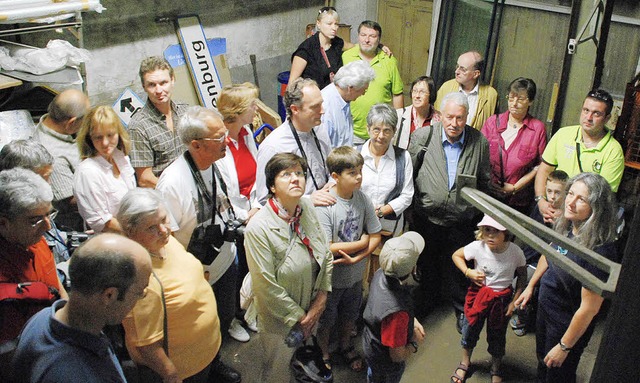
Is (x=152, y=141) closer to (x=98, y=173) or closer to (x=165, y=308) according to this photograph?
(x=98, y=173)

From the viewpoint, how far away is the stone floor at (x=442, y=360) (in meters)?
3.61

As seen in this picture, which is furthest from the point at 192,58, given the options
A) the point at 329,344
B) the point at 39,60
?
the point at 329,344

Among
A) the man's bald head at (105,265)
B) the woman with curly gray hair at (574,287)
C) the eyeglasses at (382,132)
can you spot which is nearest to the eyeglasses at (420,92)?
the eyeglasses at (382,132)

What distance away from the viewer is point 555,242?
3.64 ft

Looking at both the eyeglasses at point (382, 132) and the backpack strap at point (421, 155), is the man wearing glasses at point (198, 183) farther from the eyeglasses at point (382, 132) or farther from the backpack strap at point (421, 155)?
the backpack strap at point (421, 155)

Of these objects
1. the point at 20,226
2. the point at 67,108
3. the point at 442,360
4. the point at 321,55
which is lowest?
the point at 442,360

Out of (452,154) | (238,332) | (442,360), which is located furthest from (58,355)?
(452,154)

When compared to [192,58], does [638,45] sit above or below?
above

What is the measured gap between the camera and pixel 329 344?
3777mm

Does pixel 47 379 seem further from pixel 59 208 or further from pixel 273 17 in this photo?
pixel 273 17

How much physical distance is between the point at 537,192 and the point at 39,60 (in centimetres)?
356

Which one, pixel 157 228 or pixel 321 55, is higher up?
pixel 321 55

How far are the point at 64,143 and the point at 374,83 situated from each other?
260 cm

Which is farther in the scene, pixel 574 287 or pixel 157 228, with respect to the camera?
pixel 574 287
